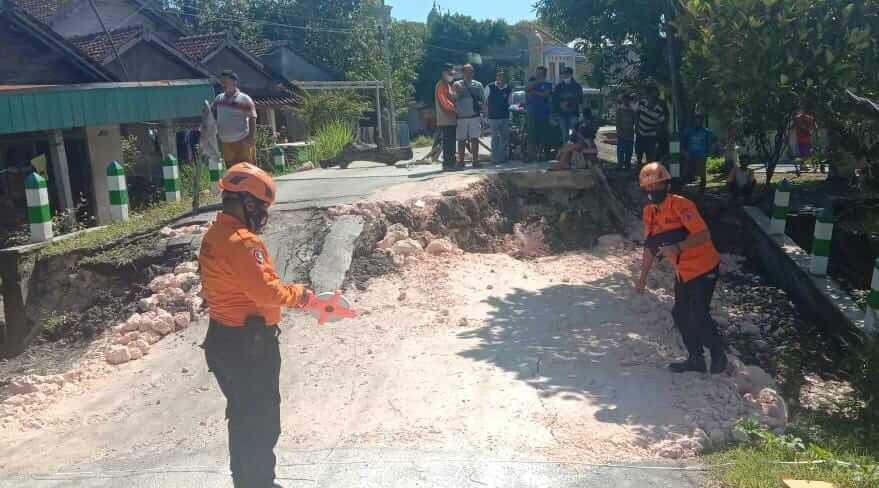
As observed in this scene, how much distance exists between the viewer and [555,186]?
10.7 meters

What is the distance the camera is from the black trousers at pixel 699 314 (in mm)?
5457

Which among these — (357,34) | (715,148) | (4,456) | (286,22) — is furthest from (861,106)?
(286,22)

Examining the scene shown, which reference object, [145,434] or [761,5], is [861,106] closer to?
[761,5]

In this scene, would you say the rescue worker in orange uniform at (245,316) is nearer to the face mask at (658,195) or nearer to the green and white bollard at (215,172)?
the face mask at (658,195)

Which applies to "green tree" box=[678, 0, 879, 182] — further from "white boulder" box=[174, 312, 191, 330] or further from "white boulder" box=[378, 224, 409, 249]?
"white boulder" box=[174, 312, 191, 330]

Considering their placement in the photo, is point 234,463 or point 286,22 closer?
point 234,463

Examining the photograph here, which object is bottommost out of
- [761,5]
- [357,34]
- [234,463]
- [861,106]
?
[234,463]

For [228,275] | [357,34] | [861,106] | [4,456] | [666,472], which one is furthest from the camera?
[357,34]

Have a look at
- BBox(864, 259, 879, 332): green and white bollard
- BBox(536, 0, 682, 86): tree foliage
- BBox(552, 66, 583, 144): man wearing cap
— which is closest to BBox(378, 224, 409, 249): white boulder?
BBox(864, 259, 879, 332): green and white bollard

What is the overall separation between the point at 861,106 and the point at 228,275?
5086 mm

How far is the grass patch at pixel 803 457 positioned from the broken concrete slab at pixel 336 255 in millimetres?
3924

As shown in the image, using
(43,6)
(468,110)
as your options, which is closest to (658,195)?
(468,110)

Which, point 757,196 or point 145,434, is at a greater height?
point 757,196

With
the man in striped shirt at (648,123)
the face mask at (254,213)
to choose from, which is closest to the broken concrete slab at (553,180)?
the man in striped shirt at (648,123)
